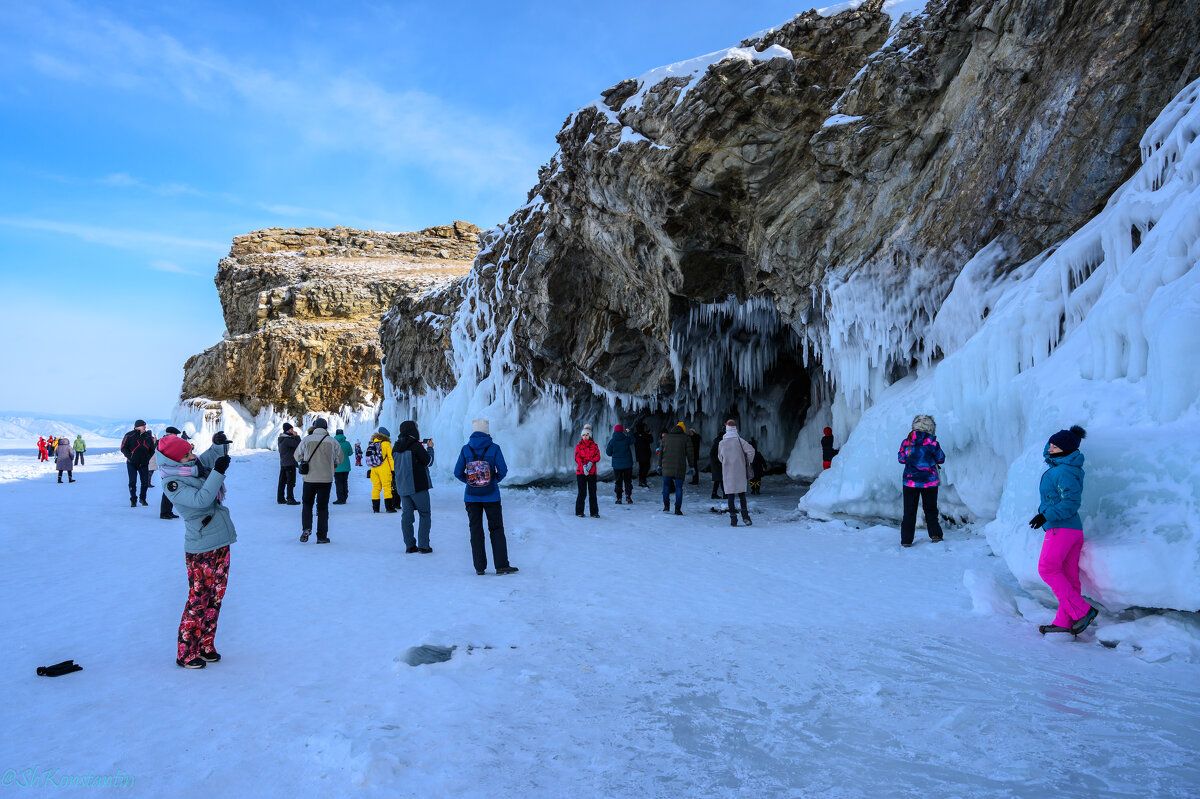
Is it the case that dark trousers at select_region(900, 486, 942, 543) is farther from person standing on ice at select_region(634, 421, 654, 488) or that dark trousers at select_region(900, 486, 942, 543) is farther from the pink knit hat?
person standing on ice at select_region(634, 421, 654, 488)

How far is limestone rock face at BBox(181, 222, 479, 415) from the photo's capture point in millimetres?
44938

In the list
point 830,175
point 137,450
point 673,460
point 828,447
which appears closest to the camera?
Result: point 830,175

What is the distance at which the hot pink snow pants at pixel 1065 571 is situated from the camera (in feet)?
14.6

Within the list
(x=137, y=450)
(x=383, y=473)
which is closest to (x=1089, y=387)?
(x=383, y=473)

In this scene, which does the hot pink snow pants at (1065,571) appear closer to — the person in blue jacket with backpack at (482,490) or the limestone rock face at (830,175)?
the person in blue jacket with backpack at (482,490)

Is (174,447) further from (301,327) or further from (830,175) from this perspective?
(301,327)

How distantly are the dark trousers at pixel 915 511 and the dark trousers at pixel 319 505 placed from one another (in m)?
6.97

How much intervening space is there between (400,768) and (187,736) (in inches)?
43.1

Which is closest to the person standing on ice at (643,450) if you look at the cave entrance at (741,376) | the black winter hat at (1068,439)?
the cave entrance at (741,376)

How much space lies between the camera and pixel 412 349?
27.3 meters

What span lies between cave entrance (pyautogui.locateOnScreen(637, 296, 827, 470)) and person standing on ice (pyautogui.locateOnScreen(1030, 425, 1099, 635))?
8845mm

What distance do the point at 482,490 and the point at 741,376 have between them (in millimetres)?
11319

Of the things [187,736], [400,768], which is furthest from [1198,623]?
[187,736]

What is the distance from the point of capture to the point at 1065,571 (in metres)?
4.50
